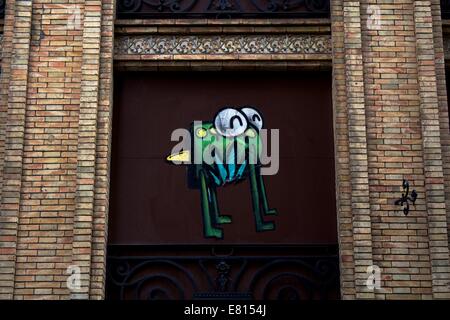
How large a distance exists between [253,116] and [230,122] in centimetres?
30

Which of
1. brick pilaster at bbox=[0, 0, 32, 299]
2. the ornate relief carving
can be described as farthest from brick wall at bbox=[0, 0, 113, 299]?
the ornate relief carving

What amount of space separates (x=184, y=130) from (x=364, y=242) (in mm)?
2627

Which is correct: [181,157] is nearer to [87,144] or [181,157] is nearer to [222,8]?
[87,144]

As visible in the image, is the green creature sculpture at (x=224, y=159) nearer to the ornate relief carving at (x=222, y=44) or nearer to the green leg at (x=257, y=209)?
the green leg at (x=257, y=209)

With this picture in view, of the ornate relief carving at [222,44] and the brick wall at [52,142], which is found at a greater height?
the ornate relief carving at [222,44]

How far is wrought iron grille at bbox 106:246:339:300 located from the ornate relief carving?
2.46m

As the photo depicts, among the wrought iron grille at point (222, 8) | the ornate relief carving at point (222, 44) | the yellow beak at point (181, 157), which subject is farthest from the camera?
the wrought iron grille at point (222, 8)

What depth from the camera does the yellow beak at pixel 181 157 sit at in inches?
447

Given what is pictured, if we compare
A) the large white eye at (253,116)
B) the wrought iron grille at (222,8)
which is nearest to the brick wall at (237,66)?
the wrought iron grille at (222,8)

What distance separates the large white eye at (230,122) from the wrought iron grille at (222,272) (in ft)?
4.79

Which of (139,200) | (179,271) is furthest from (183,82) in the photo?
(179,271)

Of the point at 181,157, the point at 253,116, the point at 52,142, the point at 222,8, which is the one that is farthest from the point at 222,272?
the point at 222,8

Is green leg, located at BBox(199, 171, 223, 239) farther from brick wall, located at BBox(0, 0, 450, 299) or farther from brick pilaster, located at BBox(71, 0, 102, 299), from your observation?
brick pilaster, located at BBox(71, 0, 102, 299)

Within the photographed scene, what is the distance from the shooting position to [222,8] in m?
11.8
